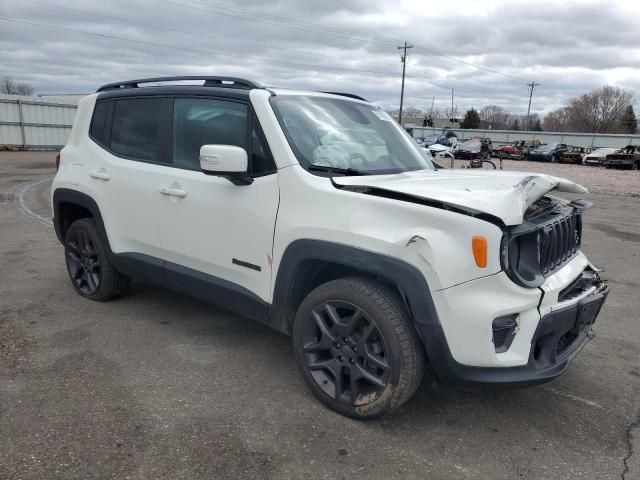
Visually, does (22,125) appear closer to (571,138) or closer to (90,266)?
(90,266)

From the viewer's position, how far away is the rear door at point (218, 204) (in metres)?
3.26

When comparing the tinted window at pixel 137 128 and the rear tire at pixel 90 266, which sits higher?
the tinted window at pixel 137 128

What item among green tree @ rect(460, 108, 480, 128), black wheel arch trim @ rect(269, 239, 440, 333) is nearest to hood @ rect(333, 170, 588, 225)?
black wheel arch trim @ rect(269, 239, 440, 333)

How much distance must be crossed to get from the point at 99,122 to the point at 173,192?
137 cm

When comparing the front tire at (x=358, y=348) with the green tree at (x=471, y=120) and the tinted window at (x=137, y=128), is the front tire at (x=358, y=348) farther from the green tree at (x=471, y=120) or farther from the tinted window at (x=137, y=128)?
the green tree at (x=471, y=120)

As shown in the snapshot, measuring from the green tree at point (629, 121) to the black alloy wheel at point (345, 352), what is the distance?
3799 inches

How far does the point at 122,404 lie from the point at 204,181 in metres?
1.47

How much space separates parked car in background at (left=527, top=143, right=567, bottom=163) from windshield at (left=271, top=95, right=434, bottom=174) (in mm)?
37115

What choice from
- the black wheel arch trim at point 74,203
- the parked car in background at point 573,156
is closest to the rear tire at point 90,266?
the black wheel arch trim at point 74,203

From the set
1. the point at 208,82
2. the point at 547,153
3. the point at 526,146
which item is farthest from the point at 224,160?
the point at 526,146

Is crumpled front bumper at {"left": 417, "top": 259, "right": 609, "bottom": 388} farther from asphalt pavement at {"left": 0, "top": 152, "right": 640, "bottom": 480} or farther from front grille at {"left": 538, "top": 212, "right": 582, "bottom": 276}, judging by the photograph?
asphalt pavement at {"left": 0, "top": 152, "right": 640, "bottom": 480}

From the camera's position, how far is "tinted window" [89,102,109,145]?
14.7ft

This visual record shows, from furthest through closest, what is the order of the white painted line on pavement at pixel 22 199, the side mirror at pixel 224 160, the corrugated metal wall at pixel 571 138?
1. the corrugated metal wall at pixel 571 138
2. the white painted line on pavement at pixel 22 199
3. the side mirror at pixel 224 160

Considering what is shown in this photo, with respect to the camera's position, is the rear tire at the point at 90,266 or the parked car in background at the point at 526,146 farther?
the parked car in background at the point at 526,146
